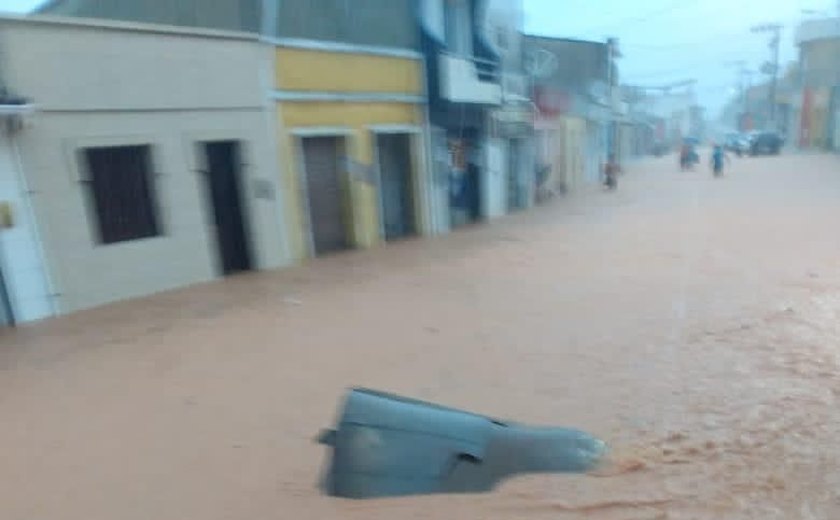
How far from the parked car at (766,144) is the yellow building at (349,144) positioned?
39575mm

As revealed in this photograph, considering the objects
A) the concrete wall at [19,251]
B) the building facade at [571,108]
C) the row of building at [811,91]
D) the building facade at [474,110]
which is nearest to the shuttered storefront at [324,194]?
the building facade at [474,110]

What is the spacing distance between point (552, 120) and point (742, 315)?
59.9 feet

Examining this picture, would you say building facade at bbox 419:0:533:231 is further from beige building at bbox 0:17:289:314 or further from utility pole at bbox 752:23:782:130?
utility pole at bbox 752:23:782:130

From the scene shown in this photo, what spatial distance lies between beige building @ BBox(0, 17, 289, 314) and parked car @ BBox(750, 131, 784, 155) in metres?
44.1

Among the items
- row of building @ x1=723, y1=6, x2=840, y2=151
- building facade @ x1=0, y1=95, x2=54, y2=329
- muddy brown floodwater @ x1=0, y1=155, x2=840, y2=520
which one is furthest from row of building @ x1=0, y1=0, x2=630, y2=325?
row of building @ x1=723, y1=6, x2=840, y2=151

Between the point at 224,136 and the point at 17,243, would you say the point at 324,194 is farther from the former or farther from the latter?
the point at 17,243

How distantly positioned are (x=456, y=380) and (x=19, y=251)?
5.81 m

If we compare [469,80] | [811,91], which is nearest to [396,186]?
[469,80]

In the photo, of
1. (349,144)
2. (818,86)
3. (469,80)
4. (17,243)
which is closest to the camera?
(17,243)

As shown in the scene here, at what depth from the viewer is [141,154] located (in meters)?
9.20

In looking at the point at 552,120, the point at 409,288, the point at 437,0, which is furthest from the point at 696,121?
the point at 409,288

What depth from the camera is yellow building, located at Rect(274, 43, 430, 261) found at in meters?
11.3

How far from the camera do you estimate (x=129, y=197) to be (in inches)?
358

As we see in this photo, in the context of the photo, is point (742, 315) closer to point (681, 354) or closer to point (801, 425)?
point (681, 354)
